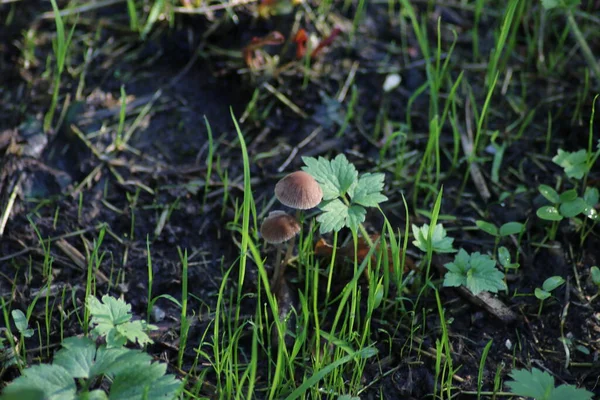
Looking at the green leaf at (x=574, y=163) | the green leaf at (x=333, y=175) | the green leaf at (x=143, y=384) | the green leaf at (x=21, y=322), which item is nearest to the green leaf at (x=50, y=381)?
the green leaf at (x=143, y=384)

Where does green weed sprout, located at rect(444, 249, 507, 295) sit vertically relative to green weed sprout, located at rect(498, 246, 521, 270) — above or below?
above

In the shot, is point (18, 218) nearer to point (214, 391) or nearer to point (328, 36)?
point (214, 391)

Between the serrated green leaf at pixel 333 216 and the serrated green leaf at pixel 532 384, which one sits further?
the serrated green leaf at pixel 333 216

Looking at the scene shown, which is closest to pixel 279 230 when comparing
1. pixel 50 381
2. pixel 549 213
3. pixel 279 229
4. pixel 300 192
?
pixel 279 229

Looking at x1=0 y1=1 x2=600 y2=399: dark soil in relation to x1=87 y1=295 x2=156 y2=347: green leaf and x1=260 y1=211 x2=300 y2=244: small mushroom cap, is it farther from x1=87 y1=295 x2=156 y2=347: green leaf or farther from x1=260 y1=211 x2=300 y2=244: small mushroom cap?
x1=260 y1=211 x2=300 y2=244: small mushroom cap

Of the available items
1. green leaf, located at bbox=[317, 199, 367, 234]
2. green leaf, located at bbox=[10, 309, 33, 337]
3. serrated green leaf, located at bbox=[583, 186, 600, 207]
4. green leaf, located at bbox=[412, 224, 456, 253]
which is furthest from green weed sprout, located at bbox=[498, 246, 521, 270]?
green leaf, located at bbox=[10, 309, 33, 337]

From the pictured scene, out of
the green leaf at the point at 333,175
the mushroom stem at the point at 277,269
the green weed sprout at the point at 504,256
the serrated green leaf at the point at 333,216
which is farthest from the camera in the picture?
the green weed sprout at the point at 504,256

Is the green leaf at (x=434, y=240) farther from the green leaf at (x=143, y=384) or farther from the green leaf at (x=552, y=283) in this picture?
the green leaf at (x=143, y=384)
